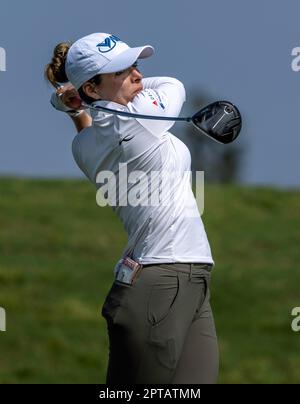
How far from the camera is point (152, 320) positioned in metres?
5.47

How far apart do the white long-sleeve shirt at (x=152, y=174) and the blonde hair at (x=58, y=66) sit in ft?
0.92

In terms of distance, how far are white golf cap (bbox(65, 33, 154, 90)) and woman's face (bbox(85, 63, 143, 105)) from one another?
0.15 feet

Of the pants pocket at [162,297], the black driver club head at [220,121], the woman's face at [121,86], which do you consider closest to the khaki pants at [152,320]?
the pants pocket at [162,297]

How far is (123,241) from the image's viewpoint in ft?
57.1

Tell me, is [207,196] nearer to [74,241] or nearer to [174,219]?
[74,241]

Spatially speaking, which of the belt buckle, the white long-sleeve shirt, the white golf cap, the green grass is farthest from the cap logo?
the green grass

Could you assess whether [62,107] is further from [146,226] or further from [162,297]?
[162,297]

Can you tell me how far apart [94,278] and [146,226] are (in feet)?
35.7

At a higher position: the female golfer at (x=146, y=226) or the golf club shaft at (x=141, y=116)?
the golf club shaft at (x=141, y=116)


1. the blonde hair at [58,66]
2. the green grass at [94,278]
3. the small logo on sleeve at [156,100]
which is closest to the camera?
the small logo on sleeve at [156,100]

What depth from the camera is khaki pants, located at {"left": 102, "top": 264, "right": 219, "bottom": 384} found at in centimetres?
547

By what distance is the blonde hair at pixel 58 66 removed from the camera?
5730 mm

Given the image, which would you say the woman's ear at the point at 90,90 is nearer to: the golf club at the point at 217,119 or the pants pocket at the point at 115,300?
Answer: the golf club at the point at 217,119

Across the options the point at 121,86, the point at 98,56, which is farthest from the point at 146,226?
the point at 98,56
